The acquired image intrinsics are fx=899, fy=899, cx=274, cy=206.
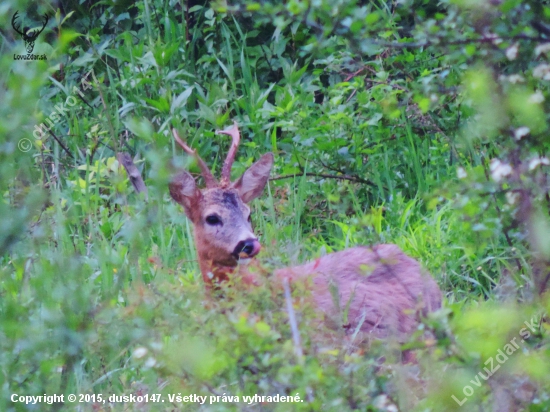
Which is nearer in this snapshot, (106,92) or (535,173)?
(535,173)

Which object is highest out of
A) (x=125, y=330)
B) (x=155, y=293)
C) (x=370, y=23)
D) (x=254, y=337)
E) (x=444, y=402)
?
(x=370, y=23)

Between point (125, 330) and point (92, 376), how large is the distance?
1.22 metres

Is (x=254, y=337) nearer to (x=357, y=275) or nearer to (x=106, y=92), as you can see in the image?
(x=357, y=275)

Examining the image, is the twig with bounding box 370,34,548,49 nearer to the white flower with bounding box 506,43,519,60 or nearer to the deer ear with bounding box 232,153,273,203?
the white flower with bounding box 506,43,519,60

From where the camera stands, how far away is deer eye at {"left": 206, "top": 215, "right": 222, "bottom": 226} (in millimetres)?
4895

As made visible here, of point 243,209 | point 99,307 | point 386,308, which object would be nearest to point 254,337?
point 99,307

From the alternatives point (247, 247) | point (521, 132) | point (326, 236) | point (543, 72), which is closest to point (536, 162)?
point (521, 132)

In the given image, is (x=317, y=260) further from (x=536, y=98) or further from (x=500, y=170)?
(x=536, y=98)

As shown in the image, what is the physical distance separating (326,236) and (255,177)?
771 mm

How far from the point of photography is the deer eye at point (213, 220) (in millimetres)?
→ 4895

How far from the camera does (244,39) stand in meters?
7.32

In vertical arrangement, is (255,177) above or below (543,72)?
below

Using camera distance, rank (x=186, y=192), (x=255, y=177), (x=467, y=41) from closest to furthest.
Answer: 1. (x=467, y=41)
2. (x=186, y=192)
3. (x=255, y=177)

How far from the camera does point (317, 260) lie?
13.0ft
